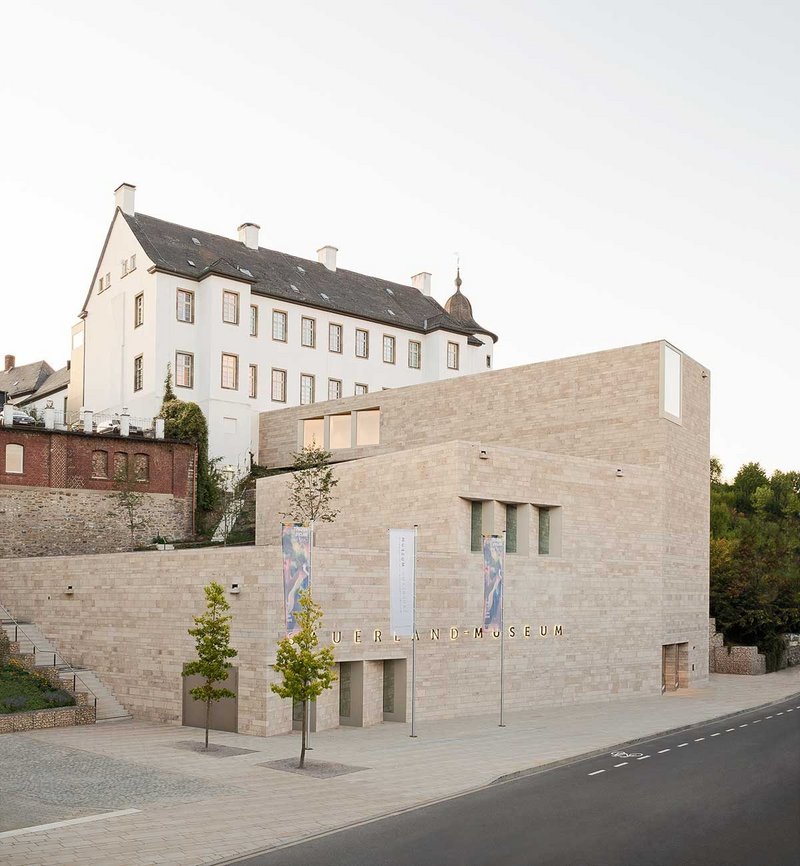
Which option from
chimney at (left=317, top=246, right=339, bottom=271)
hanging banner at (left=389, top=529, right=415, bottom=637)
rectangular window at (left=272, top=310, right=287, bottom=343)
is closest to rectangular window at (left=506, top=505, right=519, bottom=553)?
hanging banner at (left=389, top=529, right=415, bottom=637)

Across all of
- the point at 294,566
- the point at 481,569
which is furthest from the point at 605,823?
the point at 481,569

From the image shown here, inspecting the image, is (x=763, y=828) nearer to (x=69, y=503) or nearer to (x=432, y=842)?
(x=432, y=842)

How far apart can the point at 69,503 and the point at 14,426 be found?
3770 mm

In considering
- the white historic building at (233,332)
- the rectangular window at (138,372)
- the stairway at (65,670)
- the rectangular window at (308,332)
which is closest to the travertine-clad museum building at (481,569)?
the stairway at (65,670)

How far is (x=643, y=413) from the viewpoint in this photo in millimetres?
34250

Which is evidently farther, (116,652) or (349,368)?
(349,368)

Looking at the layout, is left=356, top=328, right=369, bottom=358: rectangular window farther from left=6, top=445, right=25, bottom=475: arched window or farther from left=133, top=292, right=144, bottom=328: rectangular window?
left=6, top=445, right=25, bottom=475: arched window

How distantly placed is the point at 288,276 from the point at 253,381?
8144 millimetres

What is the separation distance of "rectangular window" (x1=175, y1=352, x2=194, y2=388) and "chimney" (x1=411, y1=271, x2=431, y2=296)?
74.8ft

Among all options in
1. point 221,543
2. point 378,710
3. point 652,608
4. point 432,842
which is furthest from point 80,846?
point 221,543

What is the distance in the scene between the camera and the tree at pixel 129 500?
40.6 metres

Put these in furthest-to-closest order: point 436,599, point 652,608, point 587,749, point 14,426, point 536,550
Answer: point 14,426 → point 652,608 → point 536,550 → point 436,599 → point 587,749

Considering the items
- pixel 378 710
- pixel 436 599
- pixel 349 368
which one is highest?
pixel 349 368

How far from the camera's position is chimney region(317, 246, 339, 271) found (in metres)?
61.4
